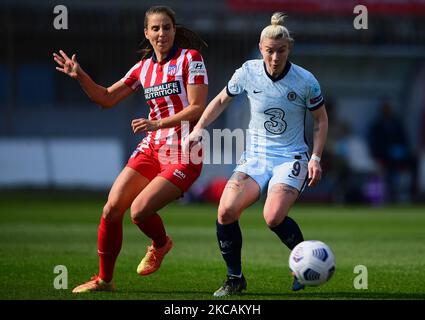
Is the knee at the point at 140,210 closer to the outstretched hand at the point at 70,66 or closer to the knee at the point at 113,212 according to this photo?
the knee at the point at 113,212

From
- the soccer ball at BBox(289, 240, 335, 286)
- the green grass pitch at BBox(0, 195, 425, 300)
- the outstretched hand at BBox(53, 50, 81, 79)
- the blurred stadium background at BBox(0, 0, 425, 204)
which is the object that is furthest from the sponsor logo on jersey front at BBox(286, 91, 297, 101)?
the blurred stadium background at BBox(0, 0, 425, 204)

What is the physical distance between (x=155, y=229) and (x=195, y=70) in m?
1.59

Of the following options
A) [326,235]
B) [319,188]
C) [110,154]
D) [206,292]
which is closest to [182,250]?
[326,235]

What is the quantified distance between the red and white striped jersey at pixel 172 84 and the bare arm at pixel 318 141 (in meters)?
1.12

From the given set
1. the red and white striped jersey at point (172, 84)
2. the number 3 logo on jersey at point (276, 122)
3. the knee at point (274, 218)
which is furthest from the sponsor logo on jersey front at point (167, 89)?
A: the knee at point (274, 218)

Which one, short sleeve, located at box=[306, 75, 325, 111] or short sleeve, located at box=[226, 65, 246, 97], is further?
short sleeve, located at box=[226, 65, 246, 97]

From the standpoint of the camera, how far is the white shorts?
29.4 feet

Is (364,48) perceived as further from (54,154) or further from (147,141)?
(147,141)

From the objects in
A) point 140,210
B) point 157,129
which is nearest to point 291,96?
point 157,129

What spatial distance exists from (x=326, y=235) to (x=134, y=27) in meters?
14.9

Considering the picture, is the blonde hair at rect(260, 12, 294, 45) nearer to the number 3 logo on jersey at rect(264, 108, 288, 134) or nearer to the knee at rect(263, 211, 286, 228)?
the number 3 logo on jersey at rect(264, 108, 288, 134)

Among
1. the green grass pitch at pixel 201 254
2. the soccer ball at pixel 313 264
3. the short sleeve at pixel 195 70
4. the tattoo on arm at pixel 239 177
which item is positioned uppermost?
the short sleeve at pixel 195 70

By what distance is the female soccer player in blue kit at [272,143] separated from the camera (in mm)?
8805

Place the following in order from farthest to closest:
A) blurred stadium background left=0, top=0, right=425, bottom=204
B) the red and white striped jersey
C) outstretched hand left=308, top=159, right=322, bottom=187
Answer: blurred stadium background left=0, top=0, right=425, bottom=204 → the red and white striped jersey → outstretched hand left=308, top=159, right=322, bottom=187
